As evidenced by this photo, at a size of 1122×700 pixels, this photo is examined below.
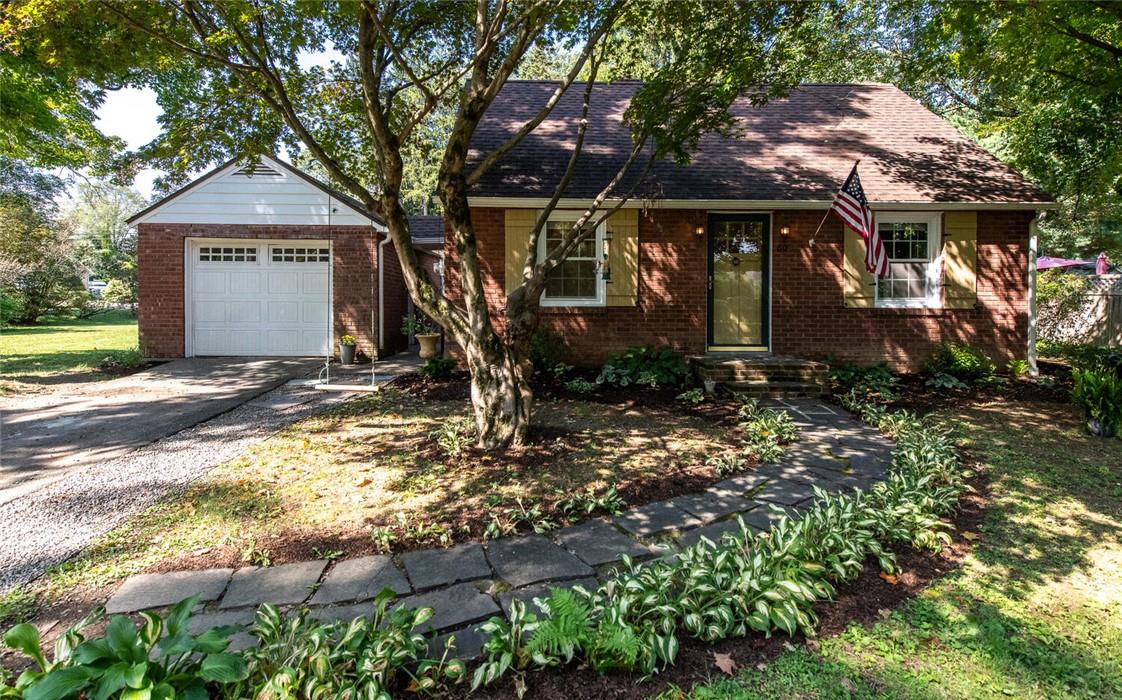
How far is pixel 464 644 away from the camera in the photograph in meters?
2.23

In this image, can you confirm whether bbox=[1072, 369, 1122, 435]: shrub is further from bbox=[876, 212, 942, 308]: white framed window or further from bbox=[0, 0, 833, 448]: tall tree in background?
bbox=[0, 0, 833, 448]: tall tree in background

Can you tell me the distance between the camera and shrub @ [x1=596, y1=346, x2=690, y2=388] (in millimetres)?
8008

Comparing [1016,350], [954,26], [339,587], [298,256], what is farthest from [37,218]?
[1016,350]

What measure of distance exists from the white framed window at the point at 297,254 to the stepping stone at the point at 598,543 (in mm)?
9679

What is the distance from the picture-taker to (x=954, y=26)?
6.18 metres

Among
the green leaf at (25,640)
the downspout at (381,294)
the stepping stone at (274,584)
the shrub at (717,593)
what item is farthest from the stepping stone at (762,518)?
the downspout at (381,294)

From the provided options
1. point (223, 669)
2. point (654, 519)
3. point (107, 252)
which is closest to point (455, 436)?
point (654, 519)

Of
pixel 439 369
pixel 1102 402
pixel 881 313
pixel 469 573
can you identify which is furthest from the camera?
pixel 881 313

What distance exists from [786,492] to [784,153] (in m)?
7.69

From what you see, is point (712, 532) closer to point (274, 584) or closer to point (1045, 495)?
point (274, 584)

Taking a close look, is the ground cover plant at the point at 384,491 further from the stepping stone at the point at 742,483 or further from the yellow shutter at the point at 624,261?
the yellow shutter at the point at 624,261

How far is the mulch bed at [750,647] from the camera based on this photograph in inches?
79.7

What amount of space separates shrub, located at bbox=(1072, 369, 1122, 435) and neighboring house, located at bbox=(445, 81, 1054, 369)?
3253mm

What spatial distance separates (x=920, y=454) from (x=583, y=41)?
5.43m
